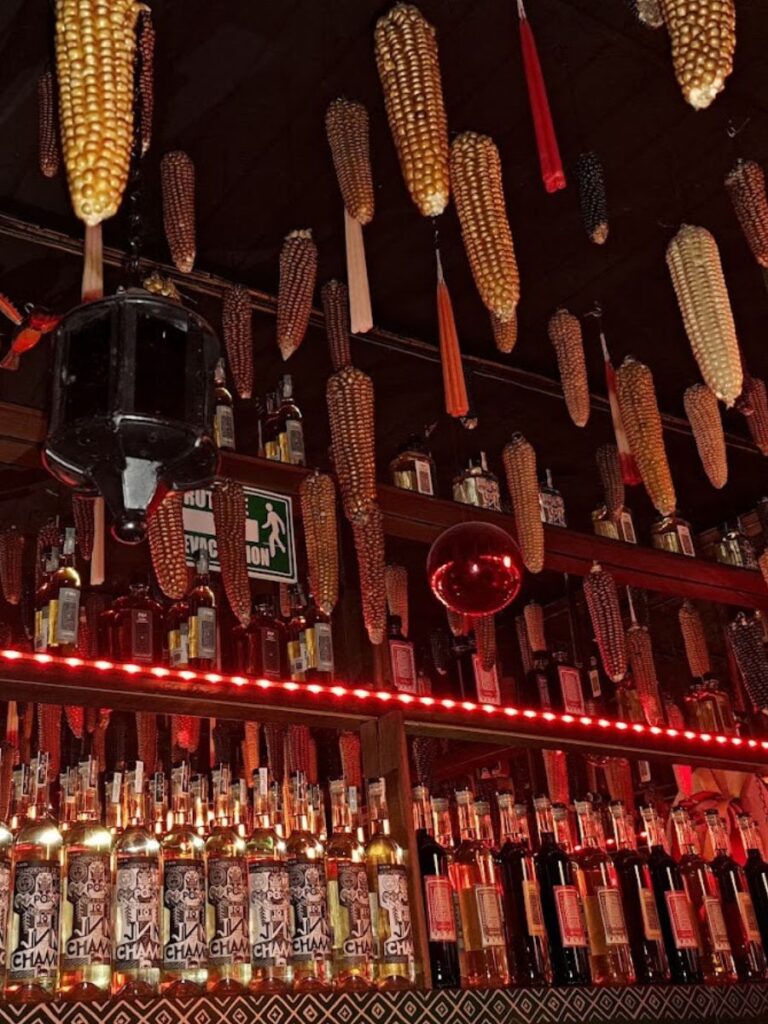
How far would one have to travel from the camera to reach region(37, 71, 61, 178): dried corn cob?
2.45 m

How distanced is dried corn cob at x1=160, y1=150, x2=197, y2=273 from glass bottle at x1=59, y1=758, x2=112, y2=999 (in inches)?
55.9

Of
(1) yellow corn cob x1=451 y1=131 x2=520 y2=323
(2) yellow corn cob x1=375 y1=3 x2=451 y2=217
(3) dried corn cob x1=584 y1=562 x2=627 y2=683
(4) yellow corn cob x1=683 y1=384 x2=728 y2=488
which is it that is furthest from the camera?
(3) dried corn cob x1=584 y1=562 x2=627 y2=683

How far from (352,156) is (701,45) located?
100 cm

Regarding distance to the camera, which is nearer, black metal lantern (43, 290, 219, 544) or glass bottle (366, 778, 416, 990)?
black metal lantern (43, 290, 219, 544)

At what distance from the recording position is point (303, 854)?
284cm

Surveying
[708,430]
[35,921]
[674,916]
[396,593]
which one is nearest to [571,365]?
[708,430]

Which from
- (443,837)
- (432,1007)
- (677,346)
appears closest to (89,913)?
(432,1007)

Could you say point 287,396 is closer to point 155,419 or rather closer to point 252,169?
point 252,169

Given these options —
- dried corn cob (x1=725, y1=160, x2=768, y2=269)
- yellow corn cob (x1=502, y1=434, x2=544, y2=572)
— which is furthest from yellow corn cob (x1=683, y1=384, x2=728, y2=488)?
dried corn cob (x1=725, y1=160, x2=768, y2=269)

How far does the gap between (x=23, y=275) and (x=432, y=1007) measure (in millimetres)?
2547

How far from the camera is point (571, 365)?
10.8 feet

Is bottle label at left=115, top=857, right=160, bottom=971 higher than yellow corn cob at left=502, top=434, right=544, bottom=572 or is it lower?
lower

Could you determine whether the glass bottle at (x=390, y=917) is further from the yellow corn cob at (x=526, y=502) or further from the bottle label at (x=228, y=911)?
the yellow corn cob at (x=526, y=502)

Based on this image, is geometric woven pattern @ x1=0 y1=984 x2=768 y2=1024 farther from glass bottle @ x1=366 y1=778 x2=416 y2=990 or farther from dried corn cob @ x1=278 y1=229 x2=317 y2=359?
dried corn cob @ x1=278 y1=229 x2=317 y2=359
